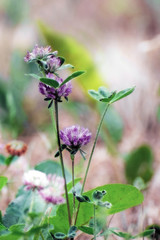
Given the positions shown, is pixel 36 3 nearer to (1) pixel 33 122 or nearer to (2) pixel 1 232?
(1) pixel 33 122

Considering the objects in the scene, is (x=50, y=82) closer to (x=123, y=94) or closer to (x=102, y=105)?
(x=123, y=94)

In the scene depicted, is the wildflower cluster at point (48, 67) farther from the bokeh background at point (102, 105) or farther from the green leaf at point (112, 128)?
the green leaf at point (112, 128)

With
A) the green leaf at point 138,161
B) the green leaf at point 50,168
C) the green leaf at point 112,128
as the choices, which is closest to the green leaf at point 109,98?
the green leaf at point 50,168

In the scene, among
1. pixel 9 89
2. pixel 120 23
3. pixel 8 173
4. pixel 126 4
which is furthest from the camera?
pixel 126 4

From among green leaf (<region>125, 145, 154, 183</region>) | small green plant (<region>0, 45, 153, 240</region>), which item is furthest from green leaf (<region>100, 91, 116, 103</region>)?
green leaf (<region>125, 145, 154, 183</region>)

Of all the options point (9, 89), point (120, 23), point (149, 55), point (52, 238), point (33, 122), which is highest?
point (120, 23)

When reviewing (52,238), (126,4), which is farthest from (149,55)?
(52,238)

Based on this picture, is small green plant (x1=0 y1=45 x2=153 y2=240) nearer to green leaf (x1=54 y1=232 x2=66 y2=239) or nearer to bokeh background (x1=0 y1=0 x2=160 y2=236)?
green leaf (x1=54 y1=232 x2=66 y2=239)
